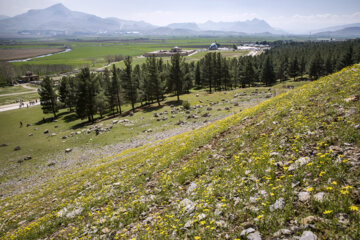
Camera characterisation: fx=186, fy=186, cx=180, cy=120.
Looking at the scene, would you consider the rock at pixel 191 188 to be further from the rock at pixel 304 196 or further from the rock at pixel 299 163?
the rock at pixel 304 196

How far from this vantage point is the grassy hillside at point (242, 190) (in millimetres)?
5759

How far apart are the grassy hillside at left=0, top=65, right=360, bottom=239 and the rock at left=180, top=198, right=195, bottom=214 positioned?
5 cm

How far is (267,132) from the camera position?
1182 centimetres

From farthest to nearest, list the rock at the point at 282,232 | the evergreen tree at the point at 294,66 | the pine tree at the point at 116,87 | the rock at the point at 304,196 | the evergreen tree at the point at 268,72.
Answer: the evergreen tree at the point at 294,66
the evergreen tree at the point at 268,72
the pine tree at the point at 116,87
the rock at the point at 304,196
the rock at the point at 282,232

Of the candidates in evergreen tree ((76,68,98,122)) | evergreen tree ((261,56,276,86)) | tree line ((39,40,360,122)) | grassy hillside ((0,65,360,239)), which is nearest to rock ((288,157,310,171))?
grassy hillside ((0,65,360,239))

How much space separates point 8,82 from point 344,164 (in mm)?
221810

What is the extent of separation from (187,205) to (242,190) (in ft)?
8.18

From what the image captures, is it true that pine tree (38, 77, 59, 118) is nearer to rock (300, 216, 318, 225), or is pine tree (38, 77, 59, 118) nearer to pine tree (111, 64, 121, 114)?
pine tree (111, 64, 121, 114)

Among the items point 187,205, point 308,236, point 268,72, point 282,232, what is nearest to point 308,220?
point 308,236

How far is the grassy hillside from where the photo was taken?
5.76m

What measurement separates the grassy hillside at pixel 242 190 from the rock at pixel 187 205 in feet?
0.16

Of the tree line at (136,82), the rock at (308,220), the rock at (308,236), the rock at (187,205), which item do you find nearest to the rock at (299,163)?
the rock at (308,220)

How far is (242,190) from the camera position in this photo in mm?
7707

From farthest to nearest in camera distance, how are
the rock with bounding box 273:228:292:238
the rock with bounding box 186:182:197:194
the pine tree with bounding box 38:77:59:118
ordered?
1. the pine tree with bounding box 38:77:59:118
2. the rock with bounding box 186:182:197:194
3. the rock with bounding box 273:228:292:238
